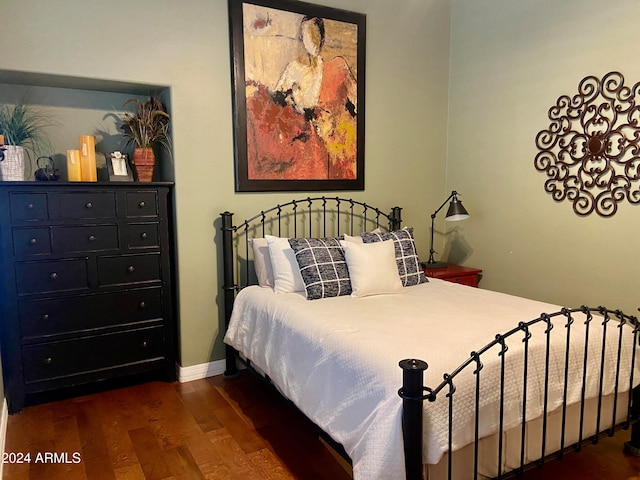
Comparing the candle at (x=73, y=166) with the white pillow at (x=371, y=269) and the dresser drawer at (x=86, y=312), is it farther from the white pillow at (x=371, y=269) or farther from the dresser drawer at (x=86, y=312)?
the white pillow at (x=371, y=269)

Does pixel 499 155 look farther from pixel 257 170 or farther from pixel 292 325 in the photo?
pixel 292 325

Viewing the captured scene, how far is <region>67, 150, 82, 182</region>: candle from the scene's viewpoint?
113 inches

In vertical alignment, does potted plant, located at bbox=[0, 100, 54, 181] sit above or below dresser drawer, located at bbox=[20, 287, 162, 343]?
above

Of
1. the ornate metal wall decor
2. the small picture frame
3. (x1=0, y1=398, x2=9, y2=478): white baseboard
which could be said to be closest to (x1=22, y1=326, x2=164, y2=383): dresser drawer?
(x1=0, y1=398, x2=9, y2=478): white baseboard

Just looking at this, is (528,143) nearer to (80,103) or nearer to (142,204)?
(142,204)

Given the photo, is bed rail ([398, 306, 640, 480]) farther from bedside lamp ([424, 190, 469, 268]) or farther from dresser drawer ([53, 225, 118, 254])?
dresser drawer ([53, 225, 118, 254])

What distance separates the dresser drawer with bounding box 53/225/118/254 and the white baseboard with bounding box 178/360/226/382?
99 centimetres

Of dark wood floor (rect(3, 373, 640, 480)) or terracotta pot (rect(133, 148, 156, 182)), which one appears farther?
terracotta pot (rect(133, 148, 156, 182))

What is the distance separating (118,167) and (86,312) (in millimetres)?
943

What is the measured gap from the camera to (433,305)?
2.57 m

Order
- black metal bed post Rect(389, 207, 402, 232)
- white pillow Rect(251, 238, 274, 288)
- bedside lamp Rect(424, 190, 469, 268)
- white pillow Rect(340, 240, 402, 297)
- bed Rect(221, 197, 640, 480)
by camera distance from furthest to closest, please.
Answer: black metal bed post Rect(389, 207, 402, 232) < bedside lamp Rect(424, 190, 469, 268) < white pillow Rect(251, 238, 274, 288) < white pillow Rect(340, 240, 402, 297) < bed Rect(221, 197, 640, 480)

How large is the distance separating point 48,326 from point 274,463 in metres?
→ 1.59

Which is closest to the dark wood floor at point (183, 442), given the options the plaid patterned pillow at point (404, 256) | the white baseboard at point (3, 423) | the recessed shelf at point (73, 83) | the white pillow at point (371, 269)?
the white baseboard at point (3, 423)

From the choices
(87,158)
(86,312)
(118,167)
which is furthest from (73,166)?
(86,312)
